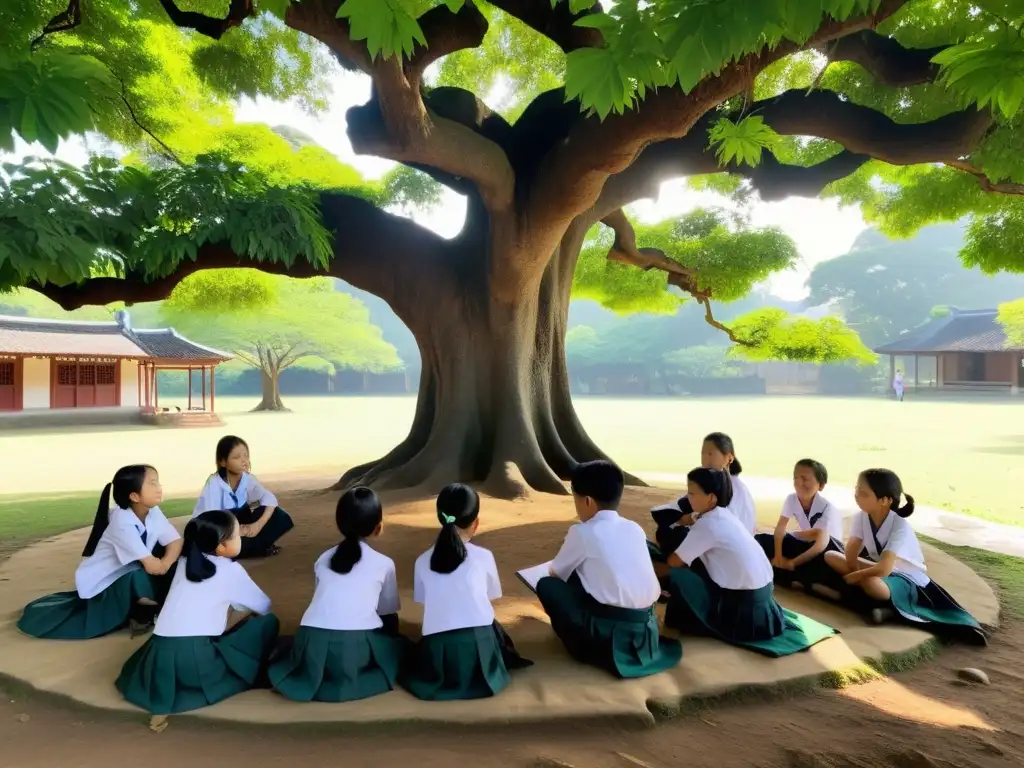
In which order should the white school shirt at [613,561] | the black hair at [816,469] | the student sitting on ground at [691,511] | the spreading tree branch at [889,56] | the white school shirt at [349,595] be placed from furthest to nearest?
1. the spreading tree branch at [889,56]
2. the black hair at [816,469]
3. the student sitting on ground at [691,511]
4. the white school shirt at [613,561]
5. the white school shirt at [349,595]

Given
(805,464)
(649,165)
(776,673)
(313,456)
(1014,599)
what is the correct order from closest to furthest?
(776,673)
(805,464)
(1014,599)
(649,165)
(313,456)

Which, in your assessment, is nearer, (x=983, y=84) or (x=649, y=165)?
(x=983, y=84)

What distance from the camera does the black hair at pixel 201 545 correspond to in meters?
2.88

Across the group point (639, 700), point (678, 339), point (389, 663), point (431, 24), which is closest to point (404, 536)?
point (389, 663)

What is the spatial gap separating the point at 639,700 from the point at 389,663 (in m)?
1.10

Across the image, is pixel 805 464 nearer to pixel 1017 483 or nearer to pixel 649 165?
pixel 649 165

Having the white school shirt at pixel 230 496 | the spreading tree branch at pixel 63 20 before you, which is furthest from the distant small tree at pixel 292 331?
the white school shirt at pixel 230 496

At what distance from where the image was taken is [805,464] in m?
4.21

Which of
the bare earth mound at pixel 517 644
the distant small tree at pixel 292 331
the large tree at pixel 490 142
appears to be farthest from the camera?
the distant small tree at pixel 292 331

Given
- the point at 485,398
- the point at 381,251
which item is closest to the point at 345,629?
the point at 485,398

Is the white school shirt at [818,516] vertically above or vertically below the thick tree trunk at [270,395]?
below

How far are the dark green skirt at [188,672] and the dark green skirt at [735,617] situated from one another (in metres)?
2.10

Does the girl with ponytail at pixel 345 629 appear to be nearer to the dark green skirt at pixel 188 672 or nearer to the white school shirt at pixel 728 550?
the dark green skirt at pixel 188 672

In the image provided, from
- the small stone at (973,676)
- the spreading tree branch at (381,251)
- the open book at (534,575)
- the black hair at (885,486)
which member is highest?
the spreading tree branch at (381,251)
